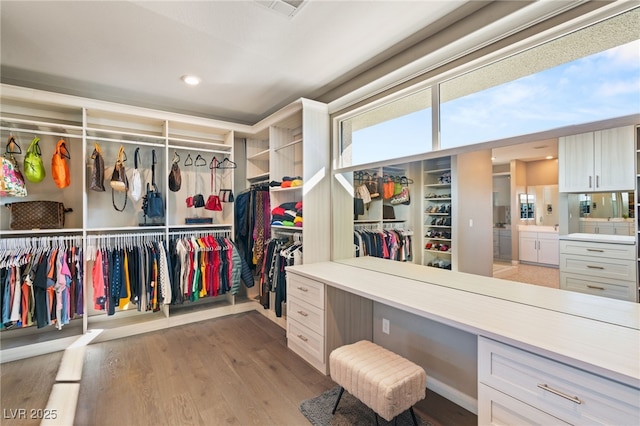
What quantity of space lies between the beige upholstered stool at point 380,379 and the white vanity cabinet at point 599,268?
0.99 meters

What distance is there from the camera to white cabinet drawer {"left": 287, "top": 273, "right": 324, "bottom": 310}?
2363mm

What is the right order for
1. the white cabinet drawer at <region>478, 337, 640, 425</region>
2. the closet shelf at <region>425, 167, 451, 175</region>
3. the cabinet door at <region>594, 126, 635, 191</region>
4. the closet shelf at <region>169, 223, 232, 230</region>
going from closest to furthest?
the white cabinet drawer at <region>478, 337, 640, 425</region>, the cabinet door at <region>594, 126, 635, 191</region>, the closet shelf at <region>425, 167, 451, 175</region>, the closet shelf at <region>169, 223, 232, 230</region>

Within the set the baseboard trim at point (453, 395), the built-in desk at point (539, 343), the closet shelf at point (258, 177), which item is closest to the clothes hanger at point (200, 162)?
the closet shelf at point (258, 177)

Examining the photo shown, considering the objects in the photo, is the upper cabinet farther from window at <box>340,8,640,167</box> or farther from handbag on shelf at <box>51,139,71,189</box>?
handbag on shelf at <box>51,139,71,189</box>

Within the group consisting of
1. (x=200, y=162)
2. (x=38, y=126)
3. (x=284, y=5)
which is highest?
(x=284, y=5)

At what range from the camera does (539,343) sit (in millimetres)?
1176

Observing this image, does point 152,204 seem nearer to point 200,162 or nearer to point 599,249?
point 200,162

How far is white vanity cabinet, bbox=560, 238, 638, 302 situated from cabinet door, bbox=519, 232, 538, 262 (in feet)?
0.43

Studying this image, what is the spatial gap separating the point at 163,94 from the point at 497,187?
3.45 metres

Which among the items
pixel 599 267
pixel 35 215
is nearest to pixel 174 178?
pixel 35 215

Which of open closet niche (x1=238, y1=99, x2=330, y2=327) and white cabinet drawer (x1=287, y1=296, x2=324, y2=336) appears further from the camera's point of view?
open closet niche (x1=238, y1=99, x2=330, y2=327)

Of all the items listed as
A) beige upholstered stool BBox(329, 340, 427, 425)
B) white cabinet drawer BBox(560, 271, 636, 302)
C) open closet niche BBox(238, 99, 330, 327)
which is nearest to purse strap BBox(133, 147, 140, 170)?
open closet niche BBox(238, 99, 330, 327)

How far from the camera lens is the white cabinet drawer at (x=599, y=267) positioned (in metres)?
1.41

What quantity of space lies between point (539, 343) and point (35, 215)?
405cm
